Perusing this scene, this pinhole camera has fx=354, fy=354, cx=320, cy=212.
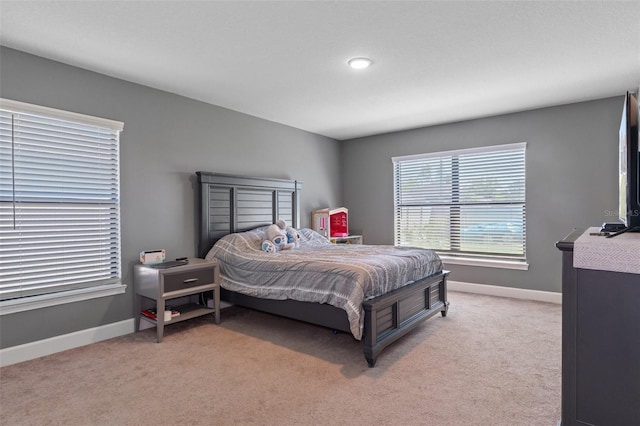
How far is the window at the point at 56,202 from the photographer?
2.67m

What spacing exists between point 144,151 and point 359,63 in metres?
2.20

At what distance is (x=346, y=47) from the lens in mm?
2686

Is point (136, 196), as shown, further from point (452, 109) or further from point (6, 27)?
point (452, 109)

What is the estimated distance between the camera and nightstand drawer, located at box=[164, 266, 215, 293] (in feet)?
10.4

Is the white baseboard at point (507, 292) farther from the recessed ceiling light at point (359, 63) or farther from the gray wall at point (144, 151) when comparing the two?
the recessed ceiling light at point (359, 63)

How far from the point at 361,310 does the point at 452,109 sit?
2.99m

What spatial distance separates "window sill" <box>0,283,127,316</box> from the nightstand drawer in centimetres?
47

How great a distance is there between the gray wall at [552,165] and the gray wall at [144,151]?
2.78m

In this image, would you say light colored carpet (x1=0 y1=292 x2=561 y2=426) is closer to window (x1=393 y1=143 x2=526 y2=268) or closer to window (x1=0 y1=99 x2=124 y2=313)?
window (x1=0 y1=99 x2=124 y2=313)

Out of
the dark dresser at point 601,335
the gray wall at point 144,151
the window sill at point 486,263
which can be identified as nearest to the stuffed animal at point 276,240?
the gray wall at point 144,151

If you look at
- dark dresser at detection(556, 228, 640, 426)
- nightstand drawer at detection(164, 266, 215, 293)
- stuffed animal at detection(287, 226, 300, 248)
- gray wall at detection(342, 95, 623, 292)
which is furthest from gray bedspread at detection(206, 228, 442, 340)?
gray wall at detection(342, 95, 623, 292)

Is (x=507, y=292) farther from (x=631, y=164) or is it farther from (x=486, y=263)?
(x=631, y=164)

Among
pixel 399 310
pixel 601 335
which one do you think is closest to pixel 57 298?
pixel 399 310

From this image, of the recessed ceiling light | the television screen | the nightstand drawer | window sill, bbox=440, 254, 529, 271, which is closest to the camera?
the television screen
